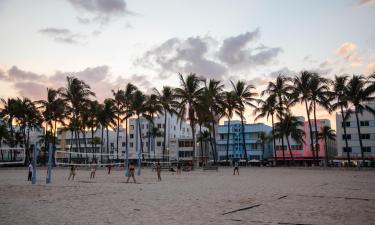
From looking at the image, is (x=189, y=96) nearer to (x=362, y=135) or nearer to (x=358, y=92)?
(x=358, y=92)

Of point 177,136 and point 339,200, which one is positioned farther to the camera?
point 177,136

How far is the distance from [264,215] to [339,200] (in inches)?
199

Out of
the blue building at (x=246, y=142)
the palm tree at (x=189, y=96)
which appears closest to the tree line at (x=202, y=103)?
the palm tree at (x=189, y=96)

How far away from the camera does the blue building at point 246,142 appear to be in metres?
95.4

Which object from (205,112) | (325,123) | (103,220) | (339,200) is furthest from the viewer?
(325,123)

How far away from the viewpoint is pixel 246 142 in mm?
99438

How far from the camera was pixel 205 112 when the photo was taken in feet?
174

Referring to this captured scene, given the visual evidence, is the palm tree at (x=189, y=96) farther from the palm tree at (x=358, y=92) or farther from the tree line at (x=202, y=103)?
the palm tree at (x=358, y=92)

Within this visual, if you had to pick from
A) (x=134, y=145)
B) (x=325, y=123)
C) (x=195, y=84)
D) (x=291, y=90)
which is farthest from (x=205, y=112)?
(x=325, y=123)

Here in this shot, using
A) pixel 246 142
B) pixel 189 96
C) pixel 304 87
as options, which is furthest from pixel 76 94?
pixel 246 142

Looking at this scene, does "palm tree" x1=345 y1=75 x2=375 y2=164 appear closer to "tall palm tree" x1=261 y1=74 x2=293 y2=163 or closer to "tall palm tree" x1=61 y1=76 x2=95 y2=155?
"tall palm tree" x1=261 y1=74 x2=293 y2=163

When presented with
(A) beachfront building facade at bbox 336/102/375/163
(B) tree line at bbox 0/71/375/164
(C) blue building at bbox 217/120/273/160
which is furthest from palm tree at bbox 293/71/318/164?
(C) blue building at bbox 217/120/273/160

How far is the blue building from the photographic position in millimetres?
95438

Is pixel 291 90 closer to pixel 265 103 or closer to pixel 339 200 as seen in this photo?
pixel 265 103
